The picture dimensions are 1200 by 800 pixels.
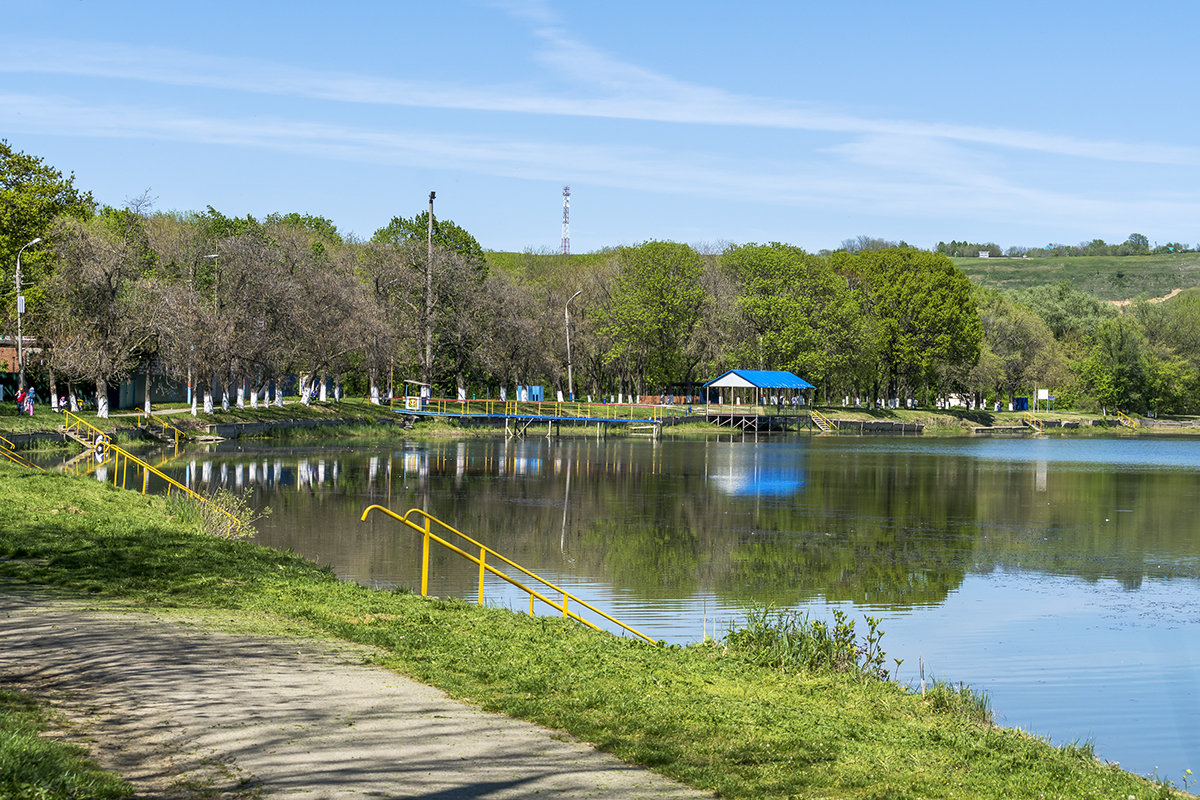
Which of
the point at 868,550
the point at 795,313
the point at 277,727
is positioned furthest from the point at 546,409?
the point at 277,727

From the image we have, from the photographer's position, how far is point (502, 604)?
1892cm

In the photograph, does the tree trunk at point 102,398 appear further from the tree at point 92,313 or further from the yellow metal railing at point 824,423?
the yellow metal railing at point 824,423

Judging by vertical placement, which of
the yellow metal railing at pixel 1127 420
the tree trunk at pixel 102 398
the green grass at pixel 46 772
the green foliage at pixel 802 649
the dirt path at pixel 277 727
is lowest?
the yellow metal railing at pixel 1127 420

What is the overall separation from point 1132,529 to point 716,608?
1895cm

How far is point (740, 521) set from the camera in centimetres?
3328

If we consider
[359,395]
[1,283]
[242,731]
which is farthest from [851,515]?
[359,395]

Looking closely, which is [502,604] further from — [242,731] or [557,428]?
[557,428]

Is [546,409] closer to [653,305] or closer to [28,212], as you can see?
[653,305]

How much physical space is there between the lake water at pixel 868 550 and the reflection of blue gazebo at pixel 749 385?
36.6m

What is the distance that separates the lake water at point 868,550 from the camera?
52.2ft

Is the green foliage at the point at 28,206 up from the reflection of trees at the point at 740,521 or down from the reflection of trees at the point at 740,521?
up

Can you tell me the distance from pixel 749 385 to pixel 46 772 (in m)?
89.5

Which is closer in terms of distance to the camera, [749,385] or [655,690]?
[655,690]

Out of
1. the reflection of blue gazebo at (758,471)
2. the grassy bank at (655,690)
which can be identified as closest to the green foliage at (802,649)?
the grassy bank at (655,690)
